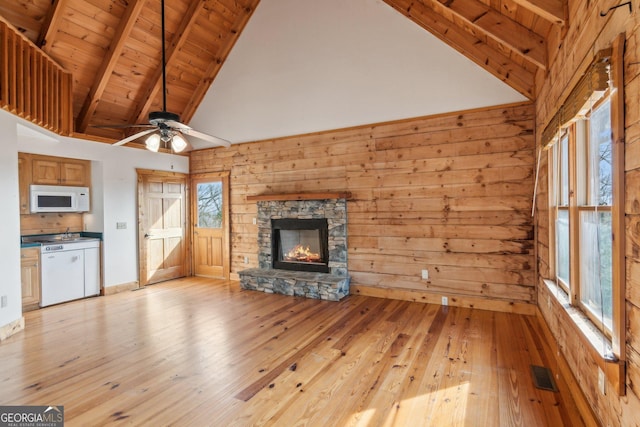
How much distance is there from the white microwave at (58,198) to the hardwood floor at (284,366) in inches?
63.5

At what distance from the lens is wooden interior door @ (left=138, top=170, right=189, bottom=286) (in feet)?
19.4

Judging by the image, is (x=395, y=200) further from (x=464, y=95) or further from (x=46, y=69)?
(x=46, y=69)

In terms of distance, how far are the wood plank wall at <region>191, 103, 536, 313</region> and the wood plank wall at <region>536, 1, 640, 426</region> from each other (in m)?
1.16

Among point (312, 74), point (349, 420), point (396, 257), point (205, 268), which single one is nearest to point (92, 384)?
point (349, 420)

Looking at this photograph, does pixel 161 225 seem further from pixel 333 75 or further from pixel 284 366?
pixel 284 366

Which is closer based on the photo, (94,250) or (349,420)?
(349,420)

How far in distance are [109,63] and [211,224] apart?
320 cm

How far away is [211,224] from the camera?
6.59m

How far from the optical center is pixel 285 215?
18.2 ft

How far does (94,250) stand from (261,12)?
192 inches

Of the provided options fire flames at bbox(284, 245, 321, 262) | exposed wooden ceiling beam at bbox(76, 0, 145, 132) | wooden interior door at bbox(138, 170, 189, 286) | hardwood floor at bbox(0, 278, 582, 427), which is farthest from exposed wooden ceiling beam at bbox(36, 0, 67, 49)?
fire flames at bbox(284, 245, 321, 262)

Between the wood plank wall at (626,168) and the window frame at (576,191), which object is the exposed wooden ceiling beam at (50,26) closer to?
the wood plank wall at (626,168)

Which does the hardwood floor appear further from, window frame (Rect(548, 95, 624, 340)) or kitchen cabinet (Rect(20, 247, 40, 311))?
window frame (Rect(548, 95, 624, 340))

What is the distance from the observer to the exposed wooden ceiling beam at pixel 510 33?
3.07m
